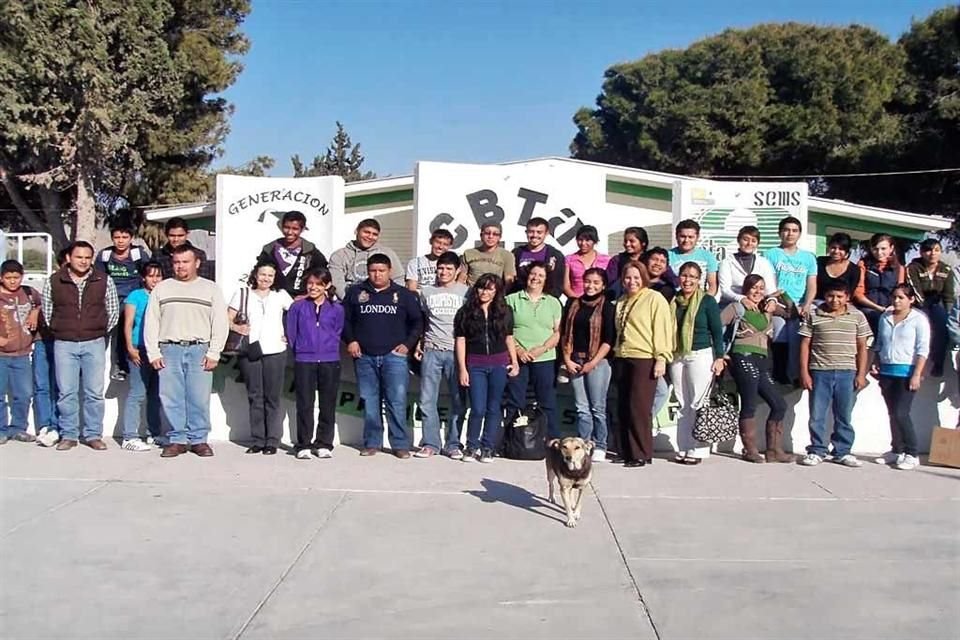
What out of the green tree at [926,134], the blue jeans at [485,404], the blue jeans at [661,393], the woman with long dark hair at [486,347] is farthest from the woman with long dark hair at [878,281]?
the green tree at [926,134]

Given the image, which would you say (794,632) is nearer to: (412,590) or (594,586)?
(594,586)

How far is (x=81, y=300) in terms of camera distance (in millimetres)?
8367

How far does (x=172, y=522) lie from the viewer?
6.14 m

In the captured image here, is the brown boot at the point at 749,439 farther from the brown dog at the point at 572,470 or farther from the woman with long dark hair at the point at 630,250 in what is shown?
the brown dog at the point at 572,470

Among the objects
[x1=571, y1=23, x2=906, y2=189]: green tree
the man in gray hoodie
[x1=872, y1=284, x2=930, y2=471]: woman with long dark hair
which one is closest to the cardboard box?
[x1=872, y1=284, x2=930, y2=471]: woman with long dark hair

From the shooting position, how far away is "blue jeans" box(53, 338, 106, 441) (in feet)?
27.7

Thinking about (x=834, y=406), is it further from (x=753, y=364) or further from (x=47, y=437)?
(x=47, y=437)

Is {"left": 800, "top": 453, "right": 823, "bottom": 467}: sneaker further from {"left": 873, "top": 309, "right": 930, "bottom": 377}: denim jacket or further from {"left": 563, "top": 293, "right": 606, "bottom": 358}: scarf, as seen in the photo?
{"left": 563, "top": 293, "right": 606, "bottom": 358}: scarf

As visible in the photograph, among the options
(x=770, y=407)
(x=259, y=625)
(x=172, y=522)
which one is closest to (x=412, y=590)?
(x=259, y=625)

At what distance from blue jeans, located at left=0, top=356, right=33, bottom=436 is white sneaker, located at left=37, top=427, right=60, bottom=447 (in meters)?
0.28

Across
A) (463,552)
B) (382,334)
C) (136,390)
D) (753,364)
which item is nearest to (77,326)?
(136,390)

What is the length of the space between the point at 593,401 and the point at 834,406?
2.15 metres

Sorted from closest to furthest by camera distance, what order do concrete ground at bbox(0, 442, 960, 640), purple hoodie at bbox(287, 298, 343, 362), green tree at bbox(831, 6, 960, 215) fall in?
concrete ground at bbox(0, 442, 960, 640), purple hoodie at bbox(287, 298, 343, 362), green tree at bbox(831, 6, 960, 215)

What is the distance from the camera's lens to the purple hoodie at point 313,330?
8219mm
